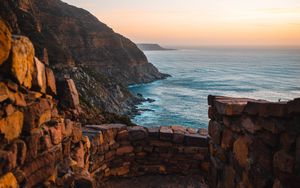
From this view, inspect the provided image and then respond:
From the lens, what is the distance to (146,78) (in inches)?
3740

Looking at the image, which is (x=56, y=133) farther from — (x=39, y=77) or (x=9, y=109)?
(x=9, y=109)

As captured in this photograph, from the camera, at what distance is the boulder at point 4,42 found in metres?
3.64

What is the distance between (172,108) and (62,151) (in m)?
52.7

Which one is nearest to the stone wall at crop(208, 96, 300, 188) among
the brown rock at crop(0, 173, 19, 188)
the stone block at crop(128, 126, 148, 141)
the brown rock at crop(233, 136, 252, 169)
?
the brown rock at crop(233, 136, 252, 169)

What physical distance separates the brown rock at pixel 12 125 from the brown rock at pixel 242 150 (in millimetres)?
2972

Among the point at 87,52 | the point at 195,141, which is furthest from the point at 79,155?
the point at 87,52

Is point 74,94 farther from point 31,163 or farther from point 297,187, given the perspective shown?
point 297,187

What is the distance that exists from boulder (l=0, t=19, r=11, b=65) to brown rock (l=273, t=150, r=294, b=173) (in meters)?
3.34

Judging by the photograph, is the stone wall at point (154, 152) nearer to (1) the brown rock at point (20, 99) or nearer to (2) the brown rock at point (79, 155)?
(2) the brown rock at point (79, 155)

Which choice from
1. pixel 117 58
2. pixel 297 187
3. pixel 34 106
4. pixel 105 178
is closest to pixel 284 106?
pixel 297 187

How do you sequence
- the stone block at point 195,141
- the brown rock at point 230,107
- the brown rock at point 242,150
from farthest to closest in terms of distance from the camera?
the stone block at point 195,141 → the brown rock at point 230,107 → the brown rock at point 242,150

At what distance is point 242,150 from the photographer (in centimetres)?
454

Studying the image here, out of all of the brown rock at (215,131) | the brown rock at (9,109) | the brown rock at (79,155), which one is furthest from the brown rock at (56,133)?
the brown rock at (215,131)

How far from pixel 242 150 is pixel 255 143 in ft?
1.21
